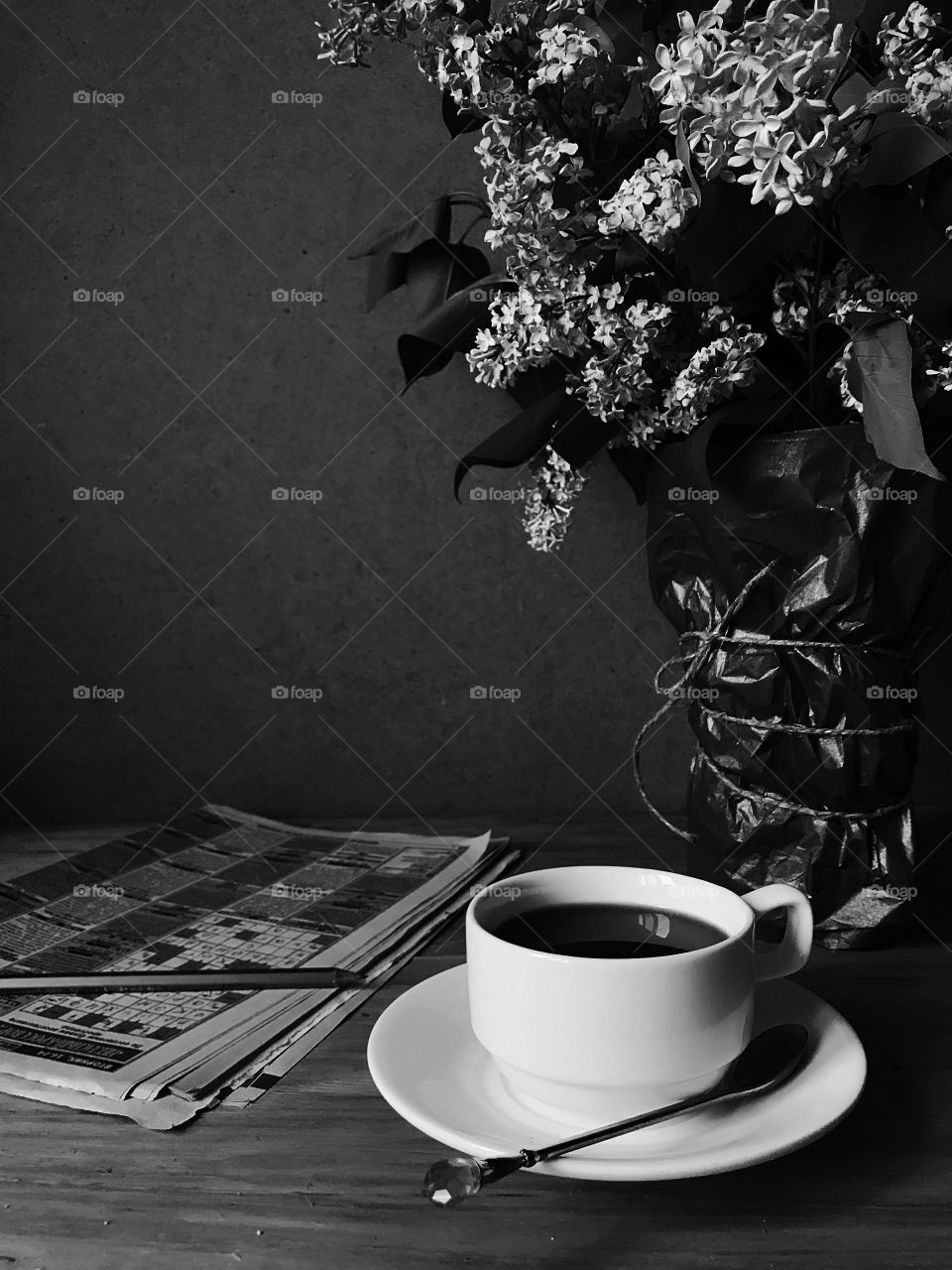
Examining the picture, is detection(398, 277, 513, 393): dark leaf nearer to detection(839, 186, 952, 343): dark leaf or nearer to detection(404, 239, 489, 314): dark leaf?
detection(404, 239, 489, 314): dark leaf

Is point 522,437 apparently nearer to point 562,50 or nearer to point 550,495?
point 550,495

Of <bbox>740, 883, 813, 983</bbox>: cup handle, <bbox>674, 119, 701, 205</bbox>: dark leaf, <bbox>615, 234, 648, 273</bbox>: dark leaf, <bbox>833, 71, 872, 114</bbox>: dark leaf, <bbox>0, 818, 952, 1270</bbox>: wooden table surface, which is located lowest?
<bbox>0, 818, 952, 1270</bbox>: wooden table surface

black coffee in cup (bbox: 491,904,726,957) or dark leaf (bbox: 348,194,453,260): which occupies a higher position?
dark leaf (bbox: 348,194,453,260)

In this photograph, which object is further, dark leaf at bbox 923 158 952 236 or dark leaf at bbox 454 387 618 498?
dark leaf at bbox 454 387 618 498

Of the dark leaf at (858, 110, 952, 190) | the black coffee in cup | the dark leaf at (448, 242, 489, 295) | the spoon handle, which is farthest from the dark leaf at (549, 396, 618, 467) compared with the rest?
the spoon handle

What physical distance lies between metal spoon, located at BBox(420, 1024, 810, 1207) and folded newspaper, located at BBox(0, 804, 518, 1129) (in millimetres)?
153

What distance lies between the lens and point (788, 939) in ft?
1.72

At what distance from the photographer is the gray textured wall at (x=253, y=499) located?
3.37 feet

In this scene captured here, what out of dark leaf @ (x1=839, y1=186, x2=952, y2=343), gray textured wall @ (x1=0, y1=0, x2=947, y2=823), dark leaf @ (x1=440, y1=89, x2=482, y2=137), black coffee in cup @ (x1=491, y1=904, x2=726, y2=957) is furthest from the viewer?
gray textured wall @ (x1=0, y1=0, x2=947, y2=823)

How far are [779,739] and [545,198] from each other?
38 centimetres

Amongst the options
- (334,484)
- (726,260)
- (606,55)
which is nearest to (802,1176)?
(726,260)

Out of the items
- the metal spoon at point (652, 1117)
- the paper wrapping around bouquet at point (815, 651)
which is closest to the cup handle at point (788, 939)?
the metal spoon at point (652, 1117)

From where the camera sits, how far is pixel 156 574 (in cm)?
108

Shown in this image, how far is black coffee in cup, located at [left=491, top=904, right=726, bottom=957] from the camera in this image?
510 mm
